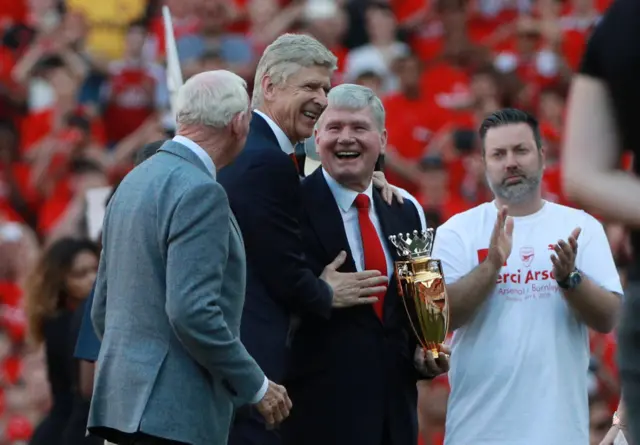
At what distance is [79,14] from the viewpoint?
13.6 metres

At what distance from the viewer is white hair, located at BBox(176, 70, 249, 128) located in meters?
4.86

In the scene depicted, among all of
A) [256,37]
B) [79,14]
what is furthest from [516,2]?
[79,14]

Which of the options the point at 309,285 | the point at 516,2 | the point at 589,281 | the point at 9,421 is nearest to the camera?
the point at 309,285

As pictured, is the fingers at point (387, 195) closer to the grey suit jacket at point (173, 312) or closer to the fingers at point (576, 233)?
the fingers at point (576, 233)

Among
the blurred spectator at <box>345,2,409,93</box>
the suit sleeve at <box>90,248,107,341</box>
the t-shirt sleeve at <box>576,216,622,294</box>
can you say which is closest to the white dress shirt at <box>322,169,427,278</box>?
the t-shirt sleeve at <box>576,216,622,294</box>

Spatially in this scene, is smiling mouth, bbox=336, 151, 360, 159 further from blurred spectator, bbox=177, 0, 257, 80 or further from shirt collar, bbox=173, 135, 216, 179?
blurred spectator, bbox=177, 0, 257, 80

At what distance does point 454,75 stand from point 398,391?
8088 millimetres

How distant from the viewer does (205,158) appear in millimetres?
4848

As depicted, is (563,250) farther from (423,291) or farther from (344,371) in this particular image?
(344,371)

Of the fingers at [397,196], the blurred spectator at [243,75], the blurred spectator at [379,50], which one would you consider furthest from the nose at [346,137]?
the blurred spectator at [379,50]

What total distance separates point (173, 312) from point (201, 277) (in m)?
0.14

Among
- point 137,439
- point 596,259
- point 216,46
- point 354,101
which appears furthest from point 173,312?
point 216,46

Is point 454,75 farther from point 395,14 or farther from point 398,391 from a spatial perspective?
point 398,391

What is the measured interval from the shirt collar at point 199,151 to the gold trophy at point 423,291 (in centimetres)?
102
